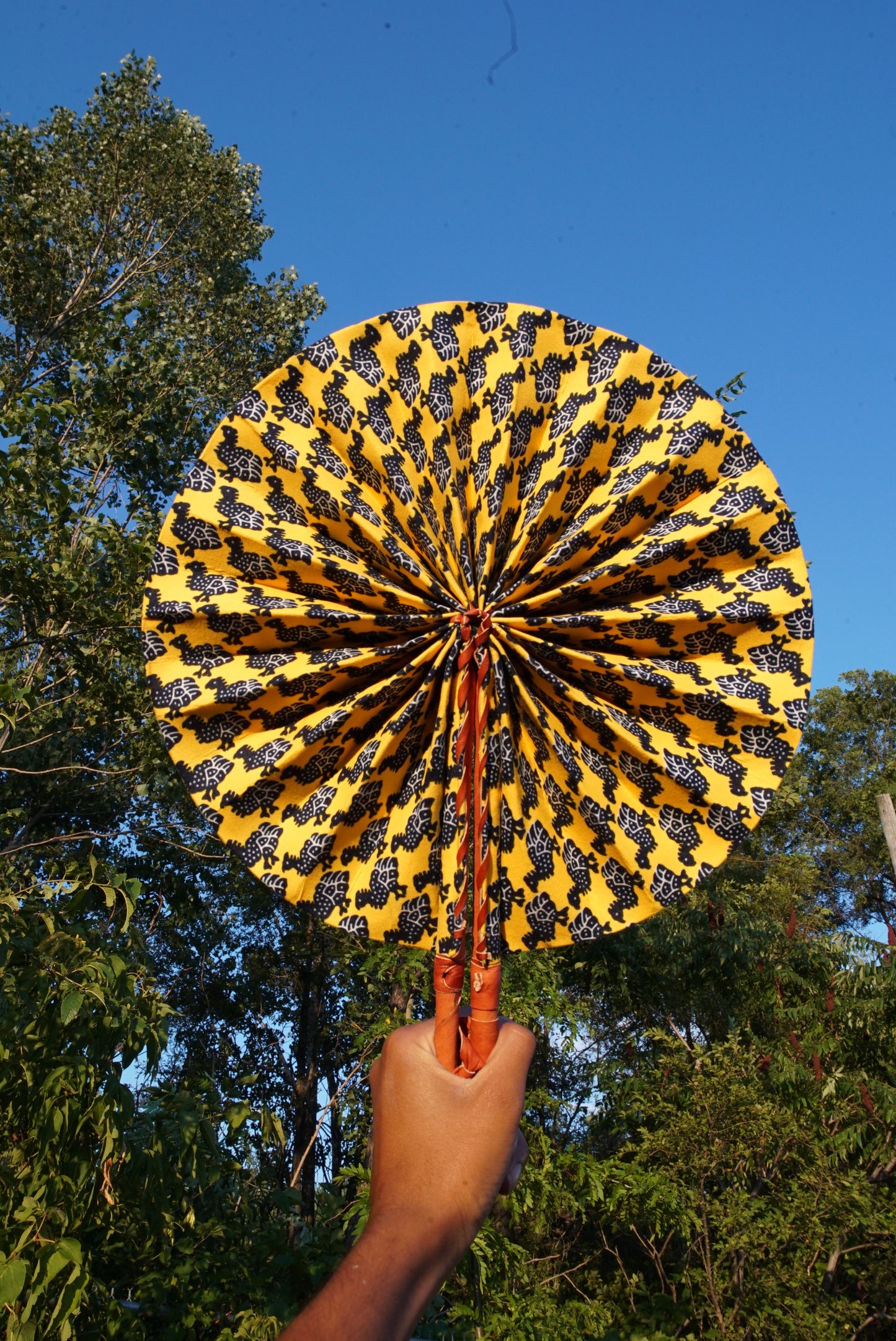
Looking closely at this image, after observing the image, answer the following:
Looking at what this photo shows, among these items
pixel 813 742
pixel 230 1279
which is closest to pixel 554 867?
pixel 230 1279

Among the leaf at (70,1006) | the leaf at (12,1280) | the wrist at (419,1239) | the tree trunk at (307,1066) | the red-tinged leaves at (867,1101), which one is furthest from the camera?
the tree trunk at (307,1066)

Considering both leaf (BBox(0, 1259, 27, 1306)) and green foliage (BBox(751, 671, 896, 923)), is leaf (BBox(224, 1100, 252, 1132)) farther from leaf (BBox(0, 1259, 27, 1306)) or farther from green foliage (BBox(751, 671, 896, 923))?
green foliage (BBox(751, 671, 896, 923))

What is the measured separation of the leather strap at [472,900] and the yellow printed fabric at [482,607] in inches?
2.0

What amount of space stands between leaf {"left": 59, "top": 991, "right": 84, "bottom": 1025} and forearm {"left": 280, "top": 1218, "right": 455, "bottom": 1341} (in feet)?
5.48

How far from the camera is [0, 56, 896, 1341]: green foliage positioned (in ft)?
9.83

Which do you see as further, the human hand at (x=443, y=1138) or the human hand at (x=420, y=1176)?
the human hand at (x=443, y=1138)

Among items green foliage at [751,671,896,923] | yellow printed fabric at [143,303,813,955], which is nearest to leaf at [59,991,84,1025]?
yellow printed fabric at [143,303,813,955]

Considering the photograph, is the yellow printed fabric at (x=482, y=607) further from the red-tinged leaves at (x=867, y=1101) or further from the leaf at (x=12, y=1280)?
the red-tinged leaves at (x=867, y=1101)

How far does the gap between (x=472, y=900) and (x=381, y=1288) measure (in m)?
0.69

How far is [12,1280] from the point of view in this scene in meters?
2.32

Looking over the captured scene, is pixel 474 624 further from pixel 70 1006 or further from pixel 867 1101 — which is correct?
pixel 867 1101

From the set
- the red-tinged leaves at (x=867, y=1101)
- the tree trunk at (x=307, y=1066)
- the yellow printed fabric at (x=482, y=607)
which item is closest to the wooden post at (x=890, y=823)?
the red-tinged leaves at (x=867, y=1101)

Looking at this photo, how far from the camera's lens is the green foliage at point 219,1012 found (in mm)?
2996

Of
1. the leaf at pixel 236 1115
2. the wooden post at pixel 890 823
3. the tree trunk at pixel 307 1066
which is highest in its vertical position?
the wooden post at pixel 890 823
